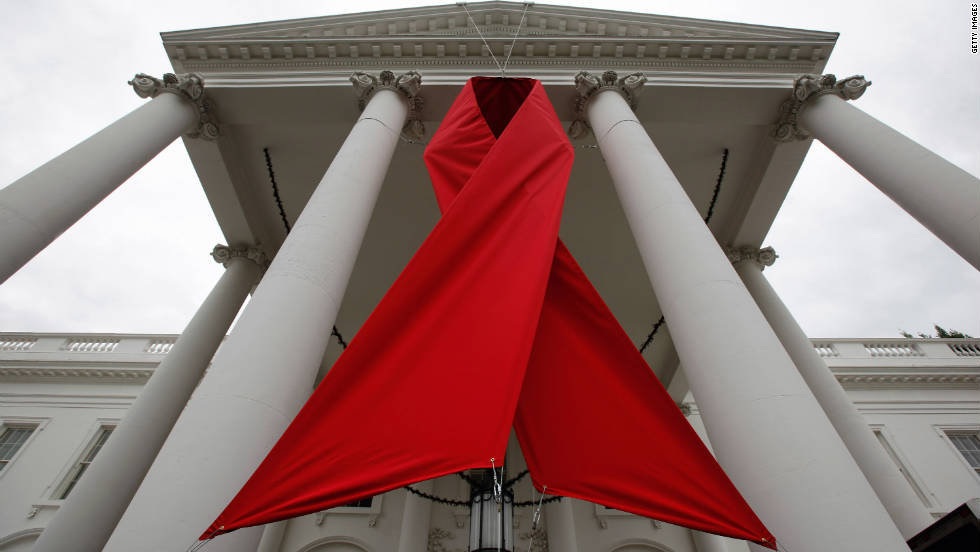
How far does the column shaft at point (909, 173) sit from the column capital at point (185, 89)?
10655mm

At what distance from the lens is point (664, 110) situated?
8.97 m

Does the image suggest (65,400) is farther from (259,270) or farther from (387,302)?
(387,302)

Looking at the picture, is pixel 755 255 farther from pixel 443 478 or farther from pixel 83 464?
pixel 83 464

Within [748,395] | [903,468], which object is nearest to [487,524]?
[748,395]

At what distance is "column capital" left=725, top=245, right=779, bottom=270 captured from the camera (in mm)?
11109

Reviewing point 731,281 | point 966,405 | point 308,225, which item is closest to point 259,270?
point 308,225

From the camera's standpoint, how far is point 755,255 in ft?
36.5

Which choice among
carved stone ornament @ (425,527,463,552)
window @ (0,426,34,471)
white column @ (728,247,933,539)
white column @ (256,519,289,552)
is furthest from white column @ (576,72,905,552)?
window @ (0,426,34,471)

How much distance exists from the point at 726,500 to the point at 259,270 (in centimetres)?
1075

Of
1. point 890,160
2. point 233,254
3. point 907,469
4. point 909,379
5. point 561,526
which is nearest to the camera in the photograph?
point 890,160

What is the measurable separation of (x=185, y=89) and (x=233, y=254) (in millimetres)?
3975

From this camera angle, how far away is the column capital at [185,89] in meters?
7.94

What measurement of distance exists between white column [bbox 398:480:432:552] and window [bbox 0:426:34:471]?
42.2 feet

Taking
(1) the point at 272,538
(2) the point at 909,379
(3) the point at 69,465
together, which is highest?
(2) the point at 909,379
